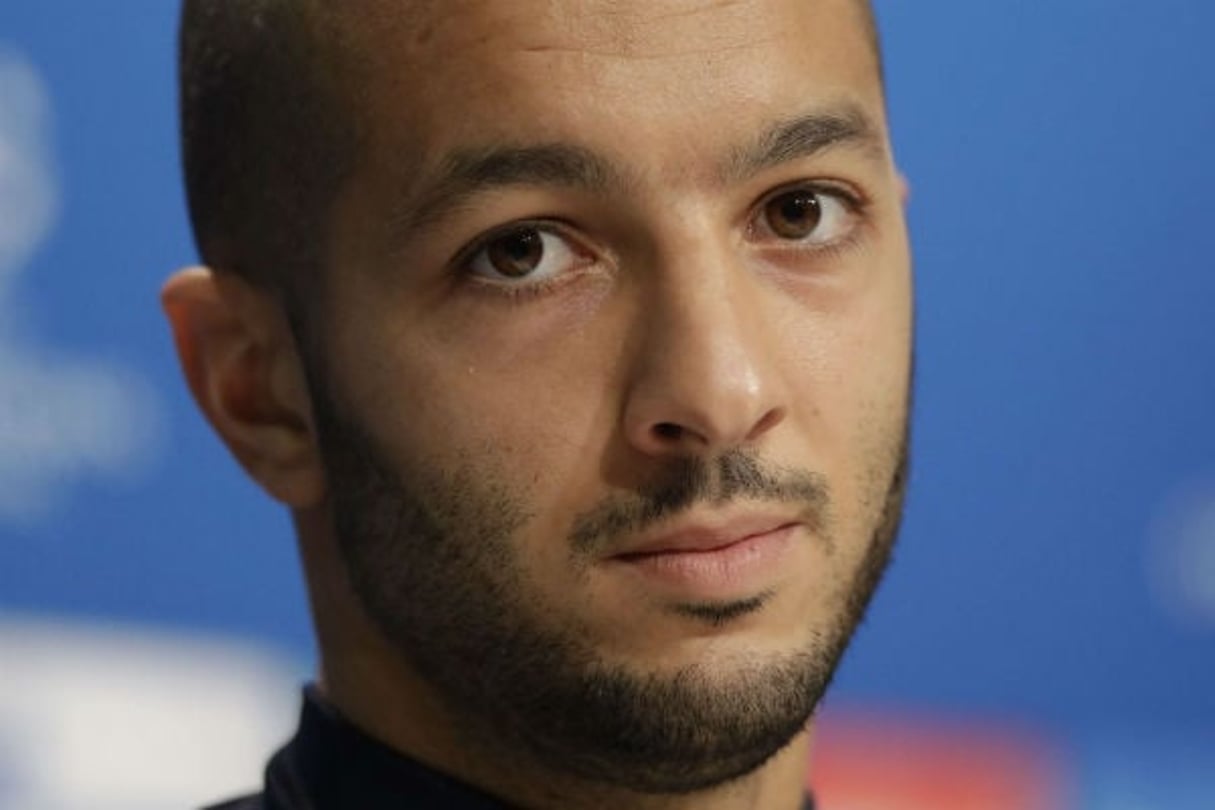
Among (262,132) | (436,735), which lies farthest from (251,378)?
(436,735)

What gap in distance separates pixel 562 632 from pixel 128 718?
39.9 inches

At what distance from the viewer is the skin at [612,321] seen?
1.47m

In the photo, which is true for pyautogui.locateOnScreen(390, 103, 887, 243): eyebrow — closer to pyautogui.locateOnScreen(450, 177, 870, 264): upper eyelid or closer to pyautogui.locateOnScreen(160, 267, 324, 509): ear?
pyautogui.locateOnScreen(450, 177, 870, 264): upper eyelid

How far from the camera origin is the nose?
4.70 feet

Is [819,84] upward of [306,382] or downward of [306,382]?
upward

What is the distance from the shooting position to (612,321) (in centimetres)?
149

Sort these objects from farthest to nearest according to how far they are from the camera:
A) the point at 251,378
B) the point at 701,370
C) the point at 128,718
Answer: the point at 128,718
the point at 251,378
the point at 701,370

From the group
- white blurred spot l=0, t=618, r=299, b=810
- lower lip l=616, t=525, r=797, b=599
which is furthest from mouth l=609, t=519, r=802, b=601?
white blurred spot l=0, t=618, r=299, b=810

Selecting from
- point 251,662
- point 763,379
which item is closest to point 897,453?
point 763,379

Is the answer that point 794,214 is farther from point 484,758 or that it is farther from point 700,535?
point 484,758

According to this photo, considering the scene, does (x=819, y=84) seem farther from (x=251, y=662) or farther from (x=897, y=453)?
(x=251, y=662)

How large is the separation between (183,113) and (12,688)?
0.80 metres

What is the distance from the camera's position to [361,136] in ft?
5.05

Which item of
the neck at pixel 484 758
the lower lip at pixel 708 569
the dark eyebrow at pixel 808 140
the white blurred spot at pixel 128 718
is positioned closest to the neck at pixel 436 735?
the neck at pixel 484 758
